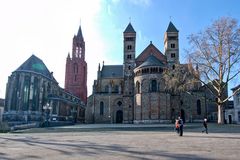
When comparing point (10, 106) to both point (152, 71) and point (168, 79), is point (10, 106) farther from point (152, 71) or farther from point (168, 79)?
point (168, 79)

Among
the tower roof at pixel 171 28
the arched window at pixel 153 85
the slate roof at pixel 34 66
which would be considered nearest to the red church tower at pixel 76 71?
the slate roof at pixel 34 66

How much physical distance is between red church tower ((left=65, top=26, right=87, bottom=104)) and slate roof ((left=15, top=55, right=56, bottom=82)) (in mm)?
22725

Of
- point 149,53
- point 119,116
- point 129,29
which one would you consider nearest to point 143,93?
point 119,116

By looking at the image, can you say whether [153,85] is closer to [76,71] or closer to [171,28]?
[171,28]

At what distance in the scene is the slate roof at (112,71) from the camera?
69144 mm

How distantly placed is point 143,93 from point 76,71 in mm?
43829

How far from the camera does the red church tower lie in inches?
3578

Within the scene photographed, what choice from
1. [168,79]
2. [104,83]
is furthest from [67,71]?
[168,79]

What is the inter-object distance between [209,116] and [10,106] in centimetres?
4630

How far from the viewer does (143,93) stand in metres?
52.5

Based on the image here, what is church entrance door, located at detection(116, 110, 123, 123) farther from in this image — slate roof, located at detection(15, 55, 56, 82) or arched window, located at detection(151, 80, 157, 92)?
slate roof, located at detection(15, 55, 56, 82)

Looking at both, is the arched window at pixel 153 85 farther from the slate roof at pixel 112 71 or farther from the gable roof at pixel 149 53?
the slate roof at pixel 112 71

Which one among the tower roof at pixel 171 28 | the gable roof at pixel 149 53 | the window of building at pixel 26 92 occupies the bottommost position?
the window of building at pixel 26 92

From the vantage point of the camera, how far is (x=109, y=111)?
6206 centimetres
